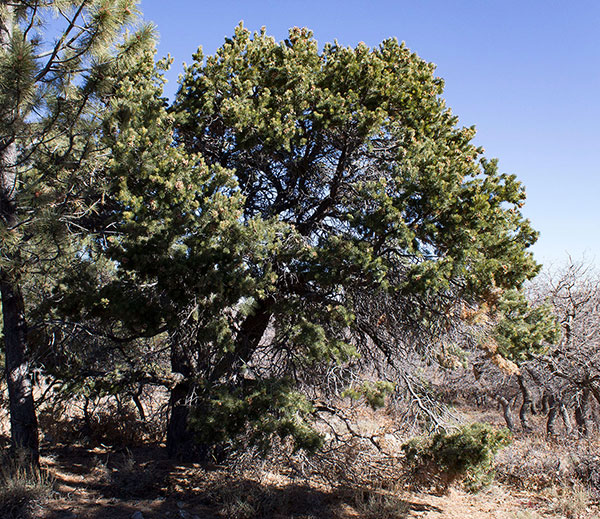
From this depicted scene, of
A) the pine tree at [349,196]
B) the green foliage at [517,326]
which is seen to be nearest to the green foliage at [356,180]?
the pine tree at [349,196]

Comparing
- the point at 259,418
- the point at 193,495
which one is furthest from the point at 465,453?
the point at 193,495

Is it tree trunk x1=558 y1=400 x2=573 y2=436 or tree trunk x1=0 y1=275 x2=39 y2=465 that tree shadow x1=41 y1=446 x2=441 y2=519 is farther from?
tree trunk x1=558 y1=400 x2=573 y2=436

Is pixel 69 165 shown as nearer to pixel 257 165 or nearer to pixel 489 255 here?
pixel 257 165

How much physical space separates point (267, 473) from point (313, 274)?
4.36 meters

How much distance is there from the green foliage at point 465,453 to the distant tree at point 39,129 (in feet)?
19.3

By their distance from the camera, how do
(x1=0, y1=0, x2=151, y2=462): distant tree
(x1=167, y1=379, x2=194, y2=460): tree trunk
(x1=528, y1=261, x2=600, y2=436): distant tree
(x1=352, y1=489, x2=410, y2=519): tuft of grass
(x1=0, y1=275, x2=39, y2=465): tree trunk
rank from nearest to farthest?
(x1=0, y1=0, x2=151, y2=462): distant tree → (x1=352, y1=489, x2=410, y2=519): tuft of grass → (x1=0, y1=275, x2=39, y2=465): tree trunk → (x1=167, y1=379, x2=194, y2=460): tree trunk → (x1=528, y1=261, x2=600, y2=436): distant tree

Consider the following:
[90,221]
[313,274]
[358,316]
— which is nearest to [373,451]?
[358,316]

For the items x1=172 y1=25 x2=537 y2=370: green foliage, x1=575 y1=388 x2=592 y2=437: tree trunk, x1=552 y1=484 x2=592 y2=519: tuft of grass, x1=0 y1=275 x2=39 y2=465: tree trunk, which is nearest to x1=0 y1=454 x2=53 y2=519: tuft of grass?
x1=0 y1=275 x2=39 y2=465: tree trunk

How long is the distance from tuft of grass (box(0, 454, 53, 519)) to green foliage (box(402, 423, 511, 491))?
5241 millimetres

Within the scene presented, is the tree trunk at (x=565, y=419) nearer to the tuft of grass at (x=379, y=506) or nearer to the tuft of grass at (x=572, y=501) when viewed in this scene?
the tuft of grass at (x=572, y=501)

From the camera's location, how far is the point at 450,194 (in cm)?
582

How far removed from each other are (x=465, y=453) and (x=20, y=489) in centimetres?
603

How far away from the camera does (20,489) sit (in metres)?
6.00

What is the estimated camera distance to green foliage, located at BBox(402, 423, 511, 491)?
5652mm
